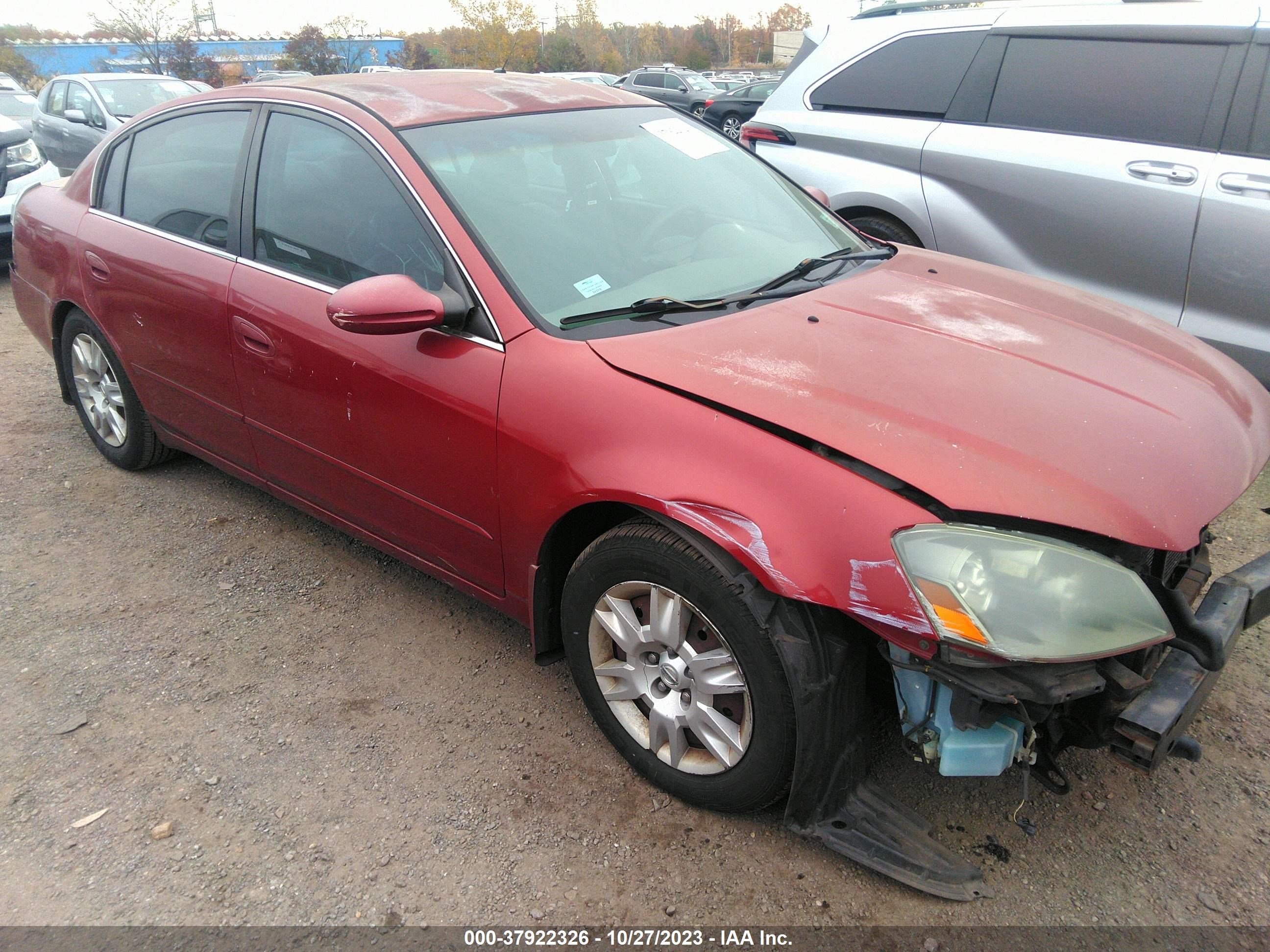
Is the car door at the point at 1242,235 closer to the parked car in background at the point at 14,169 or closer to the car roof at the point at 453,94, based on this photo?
the car roof at the point at 453,94

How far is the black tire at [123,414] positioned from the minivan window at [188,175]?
611mm

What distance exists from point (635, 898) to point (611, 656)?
59 cm

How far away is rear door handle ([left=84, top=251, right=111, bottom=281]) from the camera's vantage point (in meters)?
3.66

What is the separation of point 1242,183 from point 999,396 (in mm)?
2609

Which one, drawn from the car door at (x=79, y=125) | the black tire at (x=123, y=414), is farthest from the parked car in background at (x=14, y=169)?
the black tire at (x=123, y=414)

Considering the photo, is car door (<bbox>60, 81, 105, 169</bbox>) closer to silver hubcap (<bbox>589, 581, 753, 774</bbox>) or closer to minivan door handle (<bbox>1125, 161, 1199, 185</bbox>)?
minivan door handle (<bbox>1125, 161, 1199, 185</bbox>)

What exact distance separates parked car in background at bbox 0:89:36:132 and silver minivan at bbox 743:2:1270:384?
41.8 feet

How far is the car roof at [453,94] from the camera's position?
2.87 m

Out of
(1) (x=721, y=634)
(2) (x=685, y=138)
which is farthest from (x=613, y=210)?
(1) (x=721, y=634)

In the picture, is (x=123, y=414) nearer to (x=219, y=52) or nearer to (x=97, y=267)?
(x=97, y=267)

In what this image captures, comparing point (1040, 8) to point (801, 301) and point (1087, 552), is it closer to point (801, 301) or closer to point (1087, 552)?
point (801, 301)

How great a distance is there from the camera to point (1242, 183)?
378cm

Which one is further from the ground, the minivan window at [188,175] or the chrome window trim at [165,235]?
the minivan window at [188,175]

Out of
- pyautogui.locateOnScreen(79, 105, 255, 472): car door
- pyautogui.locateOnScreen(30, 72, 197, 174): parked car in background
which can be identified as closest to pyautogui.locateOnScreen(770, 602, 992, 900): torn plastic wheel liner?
pyautogui.locateOnScreen(79, 105, 255, 472): car door
